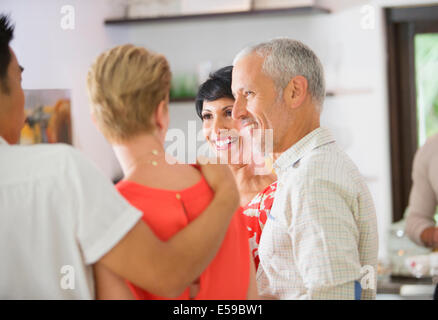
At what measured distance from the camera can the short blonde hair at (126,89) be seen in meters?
0.93

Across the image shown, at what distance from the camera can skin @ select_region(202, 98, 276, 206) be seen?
1.65m

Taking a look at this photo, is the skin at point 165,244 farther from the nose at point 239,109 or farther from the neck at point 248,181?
the neck at point 248,181

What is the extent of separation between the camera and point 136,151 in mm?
958

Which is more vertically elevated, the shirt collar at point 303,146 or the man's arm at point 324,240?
the shirt collar at point 303,146

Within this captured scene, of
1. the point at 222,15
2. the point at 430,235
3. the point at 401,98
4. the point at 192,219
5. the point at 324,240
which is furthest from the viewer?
the point at 401,98

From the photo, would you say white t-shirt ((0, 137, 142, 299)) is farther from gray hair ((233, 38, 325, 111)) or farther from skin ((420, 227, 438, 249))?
skin ((420, 227, 438, 249))

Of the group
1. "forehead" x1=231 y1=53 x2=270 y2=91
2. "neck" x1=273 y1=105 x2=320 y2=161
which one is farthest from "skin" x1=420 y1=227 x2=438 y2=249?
"forehead" x1=231 y1=53 x2=270 y2=91

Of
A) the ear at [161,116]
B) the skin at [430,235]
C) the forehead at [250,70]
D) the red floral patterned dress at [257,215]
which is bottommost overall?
the skin at [430,235]

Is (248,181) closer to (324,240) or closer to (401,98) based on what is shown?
(324,240)

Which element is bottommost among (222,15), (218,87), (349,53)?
(218,87)

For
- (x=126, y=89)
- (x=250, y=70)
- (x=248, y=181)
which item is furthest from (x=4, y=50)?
(x=248, y=181)

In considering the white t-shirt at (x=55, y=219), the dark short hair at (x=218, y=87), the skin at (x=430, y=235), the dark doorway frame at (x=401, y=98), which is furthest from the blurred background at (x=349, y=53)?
the white t-shirt at (x=55, y=219)

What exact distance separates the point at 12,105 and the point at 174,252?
376 millimetres
